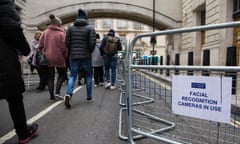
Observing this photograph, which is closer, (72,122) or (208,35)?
(72,122)

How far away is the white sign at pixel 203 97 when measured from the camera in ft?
Result: 5.82

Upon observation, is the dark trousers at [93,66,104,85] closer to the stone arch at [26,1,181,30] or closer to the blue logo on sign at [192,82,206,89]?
the blue logo on sign at [192,82,206,89]

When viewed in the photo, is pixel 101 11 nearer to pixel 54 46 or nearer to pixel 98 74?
pixel 98 74

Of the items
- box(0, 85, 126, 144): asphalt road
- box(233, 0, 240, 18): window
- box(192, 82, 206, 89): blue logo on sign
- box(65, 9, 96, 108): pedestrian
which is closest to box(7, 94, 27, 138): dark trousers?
Result: box(0, 85, 126, 144): asphalt road

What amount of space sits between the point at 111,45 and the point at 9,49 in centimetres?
442

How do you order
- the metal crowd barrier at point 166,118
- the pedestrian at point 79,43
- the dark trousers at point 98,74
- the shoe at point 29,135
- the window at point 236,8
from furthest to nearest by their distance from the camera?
the window at point 236,8 < the dark trousers at point 98,74 < the pedestrian at point 79,43 < the shoe at point 29,135 < the metal crowd barrier at point 166,118

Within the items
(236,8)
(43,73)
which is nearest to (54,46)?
(43,73)

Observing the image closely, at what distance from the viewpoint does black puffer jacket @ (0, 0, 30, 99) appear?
2342 mm

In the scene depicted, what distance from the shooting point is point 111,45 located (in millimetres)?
6715

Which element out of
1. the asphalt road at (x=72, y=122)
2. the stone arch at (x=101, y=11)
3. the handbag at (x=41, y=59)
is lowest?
the asphalt road at (x=72, y=122)

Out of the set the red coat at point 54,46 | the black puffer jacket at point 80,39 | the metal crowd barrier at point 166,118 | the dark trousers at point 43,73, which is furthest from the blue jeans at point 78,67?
the dark trousers at point 43,73

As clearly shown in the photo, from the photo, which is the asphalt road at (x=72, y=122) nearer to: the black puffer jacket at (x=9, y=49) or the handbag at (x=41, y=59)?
the black puffer jacket at (x=9, y=49)

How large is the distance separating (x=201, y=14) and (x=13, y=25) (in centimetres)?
1749

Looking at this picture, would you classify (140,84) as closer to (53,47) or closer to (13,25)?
(13,25)
